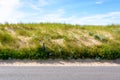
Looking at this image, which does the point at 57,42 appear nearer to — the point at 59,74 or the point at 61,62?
the point at 61,62

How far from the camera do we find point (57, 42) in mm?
17547

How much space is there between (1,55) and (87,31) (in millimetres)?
6955

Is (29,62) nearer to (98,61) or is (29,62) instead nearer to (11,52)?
(11,52)

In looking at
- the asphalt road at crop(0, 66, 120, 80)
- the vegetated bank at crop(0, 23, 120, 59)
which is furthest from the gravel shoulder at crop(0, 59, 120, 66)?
the asphalt road at crop(0, 66, 120, 80)

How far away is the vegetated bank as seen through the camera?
1600cm

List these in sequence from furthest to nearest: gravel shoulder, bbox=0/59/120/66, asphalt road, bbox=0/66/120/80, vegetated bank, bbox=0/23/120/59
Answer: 1. vegetated bank, bbox=0/23/120/59
2. gravel shoulder, bbox=0/59/120/66
3. asphalt road, bbox=0/66/120/80

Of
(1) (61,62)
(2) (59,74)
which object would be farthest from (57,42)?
(2) (59,74)

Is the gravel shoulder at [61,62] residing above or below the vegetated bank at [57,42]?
below

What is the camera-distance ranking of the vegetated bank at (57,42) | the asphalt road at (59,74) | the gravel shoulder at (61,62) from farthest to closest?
the vegetated bank at (57,42) < the gravel shoulder at (61,62) < the asphalt road at (59,74)

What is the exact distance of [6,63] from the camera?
14797 millimetres

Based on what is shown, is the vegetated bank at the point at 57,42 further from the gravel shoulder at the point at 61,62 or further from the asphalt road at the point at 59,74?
the asphalt road at the point at 59,74

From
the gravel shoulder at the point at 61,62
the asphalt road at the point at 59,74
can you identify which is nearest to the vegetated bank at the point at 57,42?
the gravel shoulder at the point at 61,62

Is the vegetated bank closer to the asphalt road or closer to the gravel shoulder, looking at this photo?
the gravel shoulder

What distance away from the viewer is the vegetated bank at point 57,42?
1600cm
